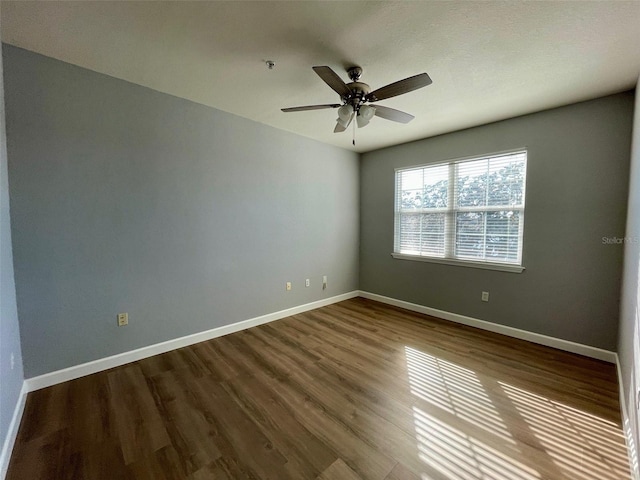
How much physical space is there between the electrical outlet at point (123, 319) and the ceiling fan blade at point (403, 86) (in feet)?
9.32

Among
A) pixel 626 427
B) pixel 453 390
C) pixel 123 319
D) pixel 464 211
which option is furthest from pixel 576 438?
pixel 123 319

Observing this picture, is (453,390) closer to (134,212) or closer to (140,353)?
(140,353)

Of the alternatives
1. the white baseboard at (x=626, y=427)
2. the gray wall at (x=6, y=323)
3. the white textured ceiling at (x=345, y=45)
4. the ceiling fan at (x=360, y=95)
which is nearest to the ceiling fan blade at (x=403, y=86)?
the ceiling fan at (x=360, y=95)

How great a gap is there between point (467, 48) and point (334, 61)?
3.08 ft

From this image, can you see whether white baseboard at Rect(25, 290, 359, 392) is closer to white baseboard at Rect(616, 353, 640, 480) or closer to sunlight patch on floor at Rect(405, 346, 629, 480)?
sunlight patch on floor at Rect(405, 346, 629, 480)

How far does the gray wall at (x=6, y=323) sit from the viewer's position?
144 centimetres

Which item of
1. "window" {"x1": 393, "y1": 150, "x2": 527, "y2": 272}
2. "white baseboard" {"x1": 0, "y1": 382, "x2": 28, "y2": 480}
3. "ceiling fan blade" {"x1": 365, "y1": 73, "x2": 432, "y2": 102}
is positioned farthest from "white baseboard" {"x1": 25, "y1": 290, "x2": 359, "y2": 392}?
"ceiling fan blade" {"x1": 365, "y1": 73, "x2": 432, "y2": 102}

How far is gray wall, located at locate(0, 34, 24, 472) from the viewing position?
1.44 meters

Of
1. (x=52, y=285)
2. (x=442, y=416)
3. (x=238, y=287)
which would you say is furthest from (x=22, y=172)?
(x=442, y=416)

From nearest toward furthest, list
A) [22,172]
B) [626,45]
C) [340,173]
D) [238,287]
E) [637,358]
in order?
[637,358] < [626,45] < [22,172] < [238,287] < [340,173]

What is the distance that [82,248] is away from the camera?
2.16 meters

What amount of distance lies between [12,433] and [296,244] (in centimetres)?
286

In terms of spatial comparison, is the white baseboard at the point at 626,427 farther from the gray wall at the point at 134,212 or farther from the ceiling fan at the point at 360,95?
the gray wall at the point at 134,212

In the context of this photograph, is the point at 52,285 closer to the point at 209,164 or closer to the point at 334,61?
the point at 209,164
